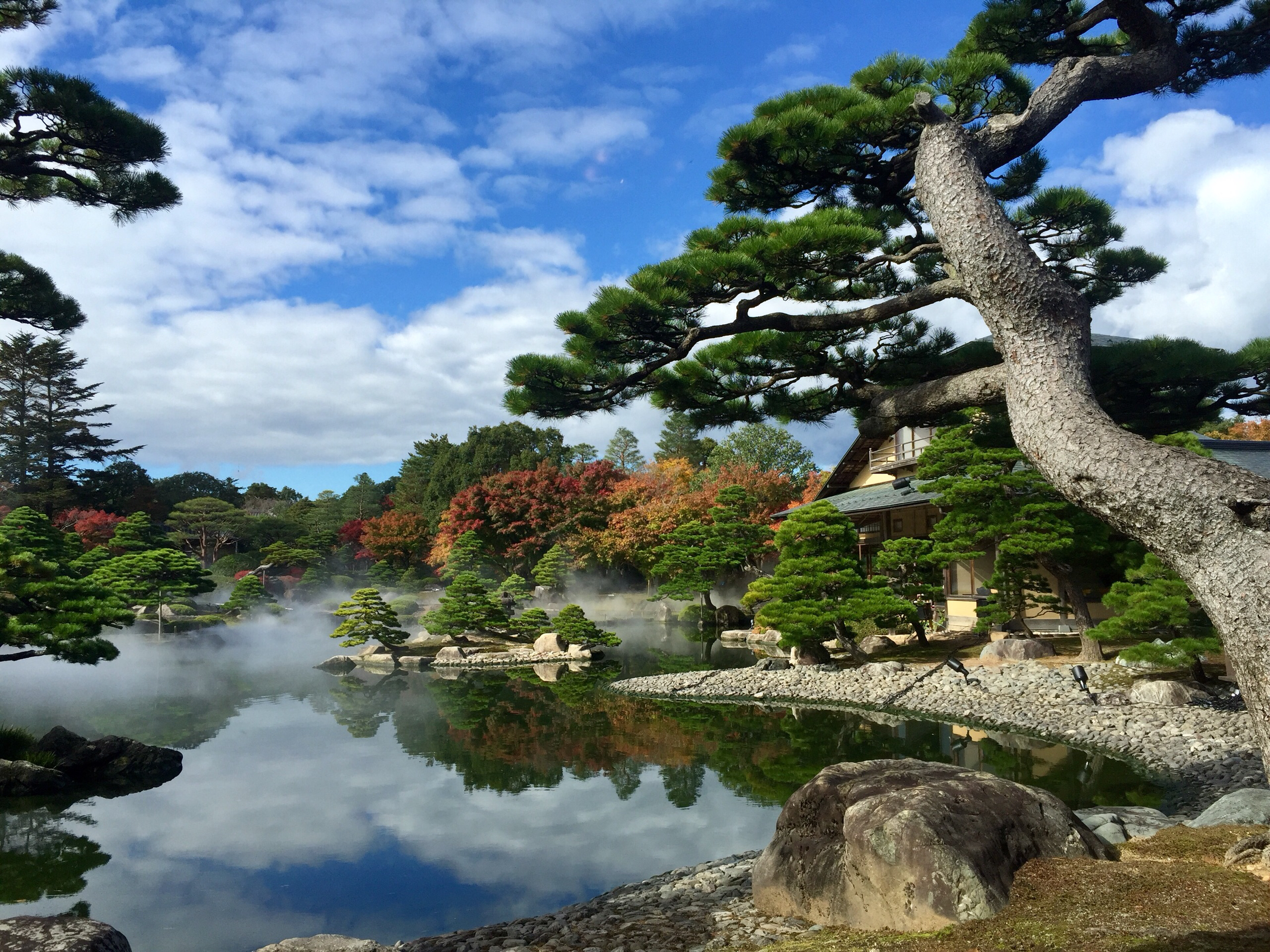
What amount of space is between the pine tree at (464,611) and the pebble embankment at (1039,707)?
14.0 ft

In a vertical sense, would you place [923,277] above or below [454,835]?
above

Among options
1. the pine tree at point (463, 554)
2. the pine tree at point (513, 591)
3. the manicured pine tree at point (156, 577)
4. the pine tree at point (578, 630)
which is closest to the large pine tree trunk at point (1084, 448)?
the pine tree at point (578, 630)

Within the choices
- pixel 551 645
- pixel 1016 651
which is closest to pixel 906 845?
pixel 1016 651

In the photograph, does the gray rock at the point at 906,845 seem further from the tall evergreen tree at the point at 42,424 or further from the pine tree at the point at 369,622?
the tall evergreen tree at the point at 42,424

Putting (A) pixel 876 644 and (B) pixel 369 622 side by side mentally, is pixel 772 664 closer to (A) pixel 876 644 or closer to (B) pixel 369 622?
(A) pixel 876 644

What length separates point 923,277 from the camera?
5168mm

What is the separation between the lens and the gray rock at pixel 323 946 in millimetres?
2770

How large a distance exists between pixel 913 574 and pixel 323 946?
35.7 feet

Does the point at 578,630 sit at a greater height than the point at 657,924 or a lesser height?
greater

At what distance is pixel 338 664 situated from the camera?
44.9 feet

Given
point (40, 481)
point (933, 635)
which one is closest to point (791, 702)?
A: point (933, 635)

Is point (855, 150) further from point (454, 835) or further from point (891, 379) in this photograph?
point (454, 835)

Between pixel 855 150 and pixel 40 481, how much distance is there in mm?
24780

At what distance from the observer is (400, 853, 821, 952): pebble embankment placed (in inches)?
123
